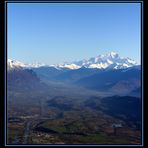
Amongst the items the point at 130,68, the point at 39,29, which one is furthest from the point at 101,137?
the point at 130,68

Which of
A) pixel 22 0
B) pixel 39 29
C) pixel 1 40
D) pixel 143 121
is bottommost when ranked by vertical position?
pixel 143 121

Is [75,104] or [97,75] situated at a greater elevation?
[97,75]

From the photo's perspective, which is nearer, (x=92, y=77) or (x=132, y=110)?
(x=132, y=110)

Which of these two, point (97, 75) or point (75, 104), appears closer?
point (75, 104)

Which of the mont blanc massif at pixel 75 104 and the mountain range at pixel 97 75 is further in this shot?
the mountain range at pixel 97 75

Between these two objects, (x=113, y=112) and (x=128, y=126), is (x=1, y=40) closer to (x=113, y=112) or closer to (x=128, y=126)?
(x=128, y=126)

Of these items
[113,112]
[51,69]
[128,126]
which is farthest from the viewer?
[51,69]

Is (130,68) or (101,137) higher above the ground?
(130,68)

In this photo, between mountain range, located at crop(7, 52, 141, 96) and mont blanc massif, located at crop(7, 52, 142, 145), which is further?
mountain range, located at crop(7, 52, 141, 96)
